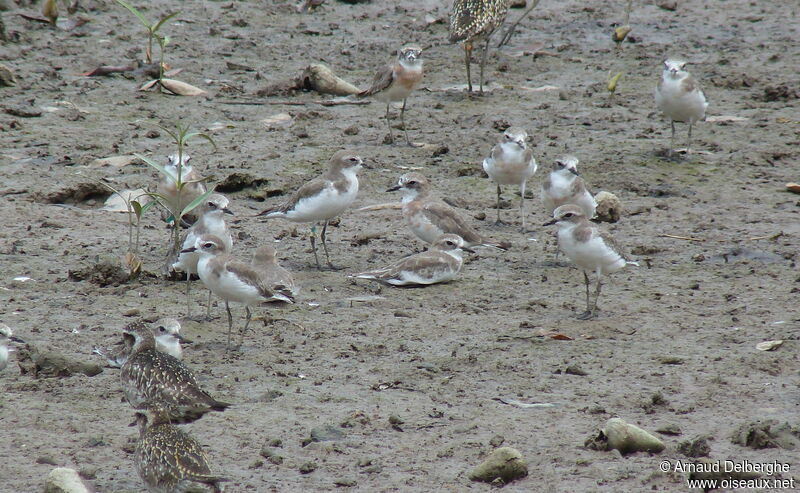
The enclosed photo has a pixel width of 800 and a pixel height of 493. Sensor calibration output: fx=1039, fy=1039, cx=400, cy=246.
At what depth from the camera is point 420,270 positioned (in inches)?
361

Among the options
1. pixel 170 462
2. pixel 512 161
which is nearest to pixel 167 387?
pixel 170 462

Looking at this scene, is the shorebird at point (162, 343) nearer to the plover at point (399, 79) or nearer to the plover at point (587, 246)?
the plover at point (587, 246)

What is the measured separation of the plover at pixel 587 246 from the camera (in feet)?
27.8

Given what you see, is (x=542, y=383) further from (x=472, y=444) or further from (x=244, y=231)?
(x=244, y=231)

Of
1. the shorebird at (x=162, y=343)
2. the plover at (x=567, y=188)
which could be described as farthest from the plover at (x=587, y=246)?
the shorebird at (x=162, y=343)

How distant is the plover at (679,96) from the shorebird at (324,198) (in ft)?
14.2

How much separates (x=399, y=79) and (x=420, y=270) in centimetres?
425

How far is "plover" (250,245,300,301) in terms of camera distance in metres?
8.21

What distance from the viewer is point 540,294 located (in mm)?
9055

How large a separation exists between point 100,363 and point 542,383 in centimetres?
310

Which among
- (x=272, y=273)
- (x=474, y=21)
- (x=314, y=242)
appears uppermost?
(x=474, y=21)

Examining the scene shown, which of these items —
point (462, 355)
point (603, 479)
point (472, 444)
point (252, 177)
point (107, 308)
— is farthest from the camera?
point (252, 177)

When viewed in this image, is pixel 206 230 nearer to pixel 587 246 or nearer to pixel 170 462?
pixel 587 246

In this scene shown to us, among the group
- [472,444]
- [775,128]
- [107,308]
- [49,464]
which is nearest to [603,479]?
[472,444]
